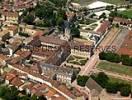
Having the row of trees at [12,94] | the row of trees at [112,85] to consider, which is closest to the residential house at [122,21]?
the row of trees at [112,85]

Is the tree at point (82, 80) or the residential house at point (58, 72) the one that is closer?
the tree at point (82, 80)

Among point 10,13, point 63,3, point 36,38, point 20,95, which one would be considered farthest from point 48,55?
point 63,3

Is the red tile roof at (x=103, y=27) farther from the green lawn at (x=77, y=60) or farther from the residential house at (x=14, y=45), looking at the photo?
the residential house at (x=14, y=45)

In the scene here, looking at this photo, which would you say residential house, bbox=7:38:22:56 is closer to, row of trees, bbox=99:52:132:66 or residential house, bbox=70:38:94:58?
residential house, bbox=70:38:94:58

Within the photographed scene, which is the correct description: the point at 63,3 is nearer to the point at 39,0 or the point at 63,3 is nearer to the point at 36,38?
the point at 39,0

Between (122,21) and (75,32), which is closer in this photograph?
(75,32)

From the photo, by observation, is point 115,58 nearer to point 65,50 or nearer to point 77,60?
point 77,60

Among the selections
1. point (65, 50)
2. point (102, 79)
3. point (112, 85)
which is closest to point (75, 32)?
point (65, 50)
